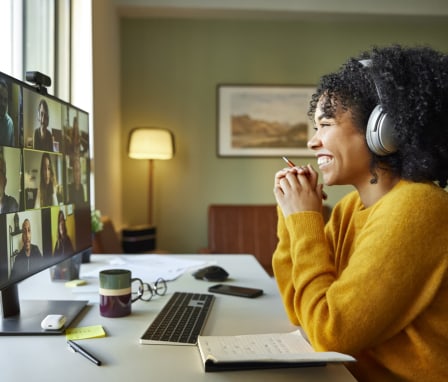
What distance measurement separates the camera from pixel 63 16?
258 centimetres

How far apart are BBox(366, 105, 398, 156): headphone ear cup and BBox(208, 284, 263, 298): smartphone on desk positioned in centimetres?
57

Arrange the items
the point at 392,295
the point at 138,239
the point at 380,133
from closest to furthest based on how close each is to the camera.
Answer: the point at 392,295
the point at 380,133
the point at 138,239

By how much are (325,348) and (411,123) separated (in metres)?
0.45

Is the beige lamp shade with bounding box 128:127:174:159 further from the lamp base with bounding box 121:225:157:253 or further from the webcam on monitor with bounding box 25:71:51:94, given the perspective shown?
the webcam on monitor with bounding box 25:71:51:94

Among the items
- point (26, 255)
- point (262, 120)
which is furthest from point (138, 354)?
point (262, 120)

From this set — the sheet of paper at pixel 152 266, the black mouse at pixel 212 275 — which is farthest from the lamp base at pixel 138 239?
the black mouse at pixel 212 275

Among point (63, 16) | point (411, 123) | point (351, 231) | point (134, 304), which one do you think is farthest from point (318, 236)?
point (63, 16)

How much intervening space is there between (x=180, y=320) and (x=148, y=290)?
283mm

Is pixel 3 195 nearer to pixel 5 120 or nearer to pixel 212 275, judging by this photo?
pixel 5 120

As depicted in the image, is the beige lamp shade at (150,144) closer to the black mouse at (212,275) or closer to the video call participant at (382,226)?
the black mouse at (212,275)

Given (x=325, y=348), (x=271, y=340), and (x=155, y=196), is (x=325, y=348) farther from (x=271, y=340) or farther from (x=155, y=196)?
(x=155, y=196)

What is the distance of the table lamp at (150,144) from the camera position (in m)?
3.29

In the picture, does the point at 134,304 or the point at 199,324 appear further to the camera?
the point at 134,304

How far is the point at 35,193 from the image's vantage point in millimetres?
968
